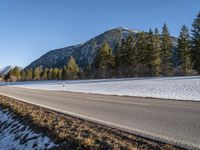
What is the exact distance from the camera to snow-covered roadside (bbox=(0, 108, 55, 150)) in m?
8.70

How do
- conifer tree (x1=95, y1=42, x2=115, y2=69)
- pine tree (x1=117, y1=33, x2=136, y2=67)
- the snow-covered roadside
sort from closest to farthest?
the snow-covered roadside, pine tree (x1=117, y1=33, x2=136, y2=67), conifer tree (x1=95, y1=42, x2=115, y2=69)

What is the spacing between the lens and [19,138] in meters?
10.5

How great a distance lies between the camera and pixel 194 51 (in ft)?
162

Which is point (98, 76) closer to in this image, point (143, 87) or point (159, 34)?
point (159, 34)

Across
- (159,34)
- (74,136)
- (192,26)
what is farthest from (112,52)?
(74,136)

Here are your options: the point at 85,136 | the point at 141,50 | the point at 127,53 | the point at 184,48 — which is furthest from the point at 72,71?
the point at 85,136

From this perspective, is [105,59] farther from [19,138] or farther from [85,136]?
[85,136]

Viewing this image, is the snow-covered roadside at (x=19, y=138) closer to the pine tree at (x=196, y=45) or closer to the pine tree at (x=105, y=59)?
the pine tree at (x=196, y=45)

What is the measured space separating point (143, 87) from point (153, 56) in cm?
3312

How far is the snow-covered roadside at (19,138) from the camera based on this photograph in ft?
28.6

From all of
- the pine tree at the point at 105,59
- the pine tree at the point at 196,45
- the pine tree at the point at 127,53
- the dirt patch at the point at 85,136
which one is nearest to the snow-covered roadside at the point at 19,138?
the dirt patch at the point at 85,136

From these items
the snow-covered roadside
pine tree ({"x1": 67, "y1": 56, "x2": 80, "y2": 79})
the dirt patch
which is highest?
pine tree ({"x1": 67, "y1": 56, "x2": 80, "y2": 79})

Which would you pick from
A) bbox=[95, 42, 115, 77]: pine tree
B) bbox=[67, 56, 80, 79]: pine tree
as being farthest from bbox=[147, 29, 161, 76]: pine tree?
bbox=[67, 56, 80, 79]: pine tree

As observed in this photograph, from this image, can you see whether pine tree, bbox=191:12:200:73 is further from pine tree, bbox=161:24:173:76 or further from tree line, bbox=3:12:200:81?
pine tree, bbox=161:24:173:76
